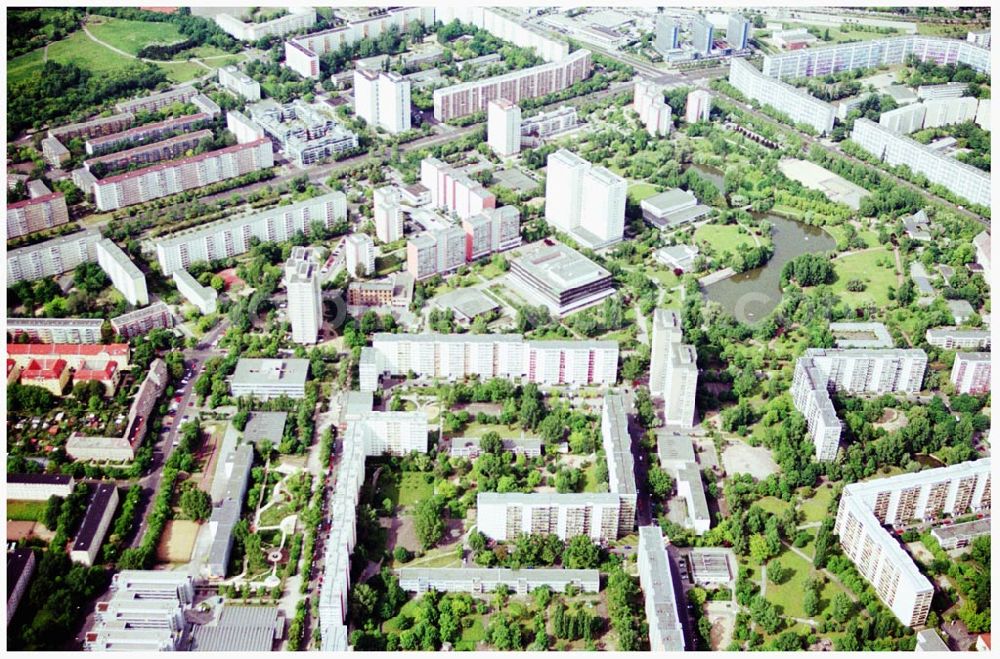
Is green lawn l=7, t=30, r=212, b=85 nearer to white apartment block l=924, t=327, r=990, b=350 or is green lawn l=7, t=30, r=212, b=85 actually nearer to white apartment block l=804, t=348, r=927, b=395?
white apartment block l=804, t=348, r=927, b=395

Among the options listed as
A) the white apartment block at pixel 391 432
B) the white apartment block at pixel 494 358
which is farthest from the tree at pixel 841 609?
the white apartment block at pixel 391 432

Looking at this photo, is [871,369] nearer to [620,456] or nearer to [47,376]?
[620,456]

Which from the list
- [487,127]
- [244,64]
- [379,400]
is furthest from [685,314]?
[244,64]

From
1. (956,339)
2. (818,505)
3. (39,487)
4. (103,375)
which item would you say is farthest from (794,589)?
(103,375)

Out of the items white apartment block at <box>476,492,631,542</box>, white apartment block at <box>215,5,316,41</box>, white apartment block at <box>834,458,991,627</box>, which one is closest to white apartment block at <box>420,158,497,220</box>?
white apartment block at <box>476,492,631,542</box>

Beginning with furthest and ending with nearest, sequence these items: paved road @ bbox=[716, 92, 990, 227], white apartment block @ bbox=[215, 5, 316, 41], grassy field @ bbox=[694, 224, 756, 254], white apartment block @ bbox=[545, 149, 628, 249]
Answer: white apartment block @ bbox=[215, 5, 316, 41], paved road @ bbox=[716, 92, 990, 227], grassy field @ bbox=[694, 224, 756, 254], white apartment block @ bbox=[545, 149, 628, 249]

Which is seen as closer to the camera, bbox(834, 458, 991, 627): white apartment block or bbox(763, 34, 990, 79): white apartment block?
bbox(834, 458, 991, 627): white apartment block
